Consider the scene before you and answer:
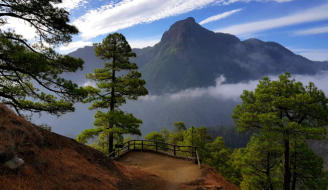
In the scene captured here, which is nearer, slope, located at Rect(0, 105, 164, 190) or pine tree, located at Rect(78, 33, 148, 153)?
slope, located at Rect(0, 105, 164, 190)

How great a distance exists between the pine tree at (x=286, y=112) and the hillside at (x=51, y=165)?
7233mm

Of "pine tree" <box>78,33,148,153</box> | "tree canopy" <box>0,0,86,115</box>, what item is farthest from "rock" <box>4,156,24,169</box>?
"pine tree" <box>78,33,148,153</box>

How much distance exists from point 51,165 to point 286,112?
16325 mm

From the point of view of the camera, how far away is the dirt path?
13.3 meters

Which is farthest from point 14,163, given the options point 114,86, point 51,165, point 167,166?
point 167,166

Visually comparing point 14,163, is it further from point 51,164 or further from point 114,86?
point 114,86

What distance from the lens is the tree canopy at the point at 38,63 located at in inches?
343

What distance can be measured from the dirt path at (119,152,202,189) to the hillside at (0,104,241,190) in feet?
3.92

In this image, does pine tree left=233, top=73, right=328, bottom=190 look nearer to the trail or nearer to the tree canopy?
the trail

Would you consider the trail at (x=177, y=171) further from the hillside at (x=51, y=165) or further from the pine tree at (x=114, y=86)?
the pine tree at (x=114, y=86)

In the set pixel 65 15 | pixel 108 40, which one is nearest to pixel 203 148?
pixel 108 40

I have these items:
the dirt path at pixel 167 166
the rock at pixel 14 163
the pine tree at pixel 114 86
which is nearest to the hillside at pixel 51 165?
the rock at pixel 14 163

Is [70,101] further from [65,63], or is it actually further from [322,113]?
[322,113]

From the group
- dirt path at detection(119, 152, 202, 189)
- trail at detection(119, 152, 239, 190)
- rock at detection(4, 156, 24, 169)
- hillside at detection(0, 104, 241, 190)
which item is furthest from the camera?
dirt path at detection(119, 152, 202, 189)
